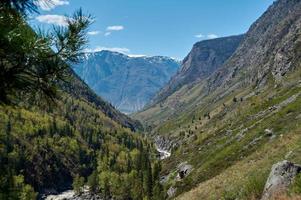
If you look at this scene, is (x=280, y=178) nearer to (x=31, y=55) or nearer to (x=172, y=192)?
(x=31, y=55)

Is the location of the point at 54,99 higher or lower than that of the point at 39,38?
lower

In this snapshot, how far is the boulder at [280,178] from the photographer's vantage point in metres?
20.1

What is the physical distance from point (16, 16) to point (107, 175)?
18830cm

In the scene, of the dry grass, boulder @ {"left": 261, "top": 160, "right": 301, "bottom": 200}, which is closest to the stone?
the dry grass

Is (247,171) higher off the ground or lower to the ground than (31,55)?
lower

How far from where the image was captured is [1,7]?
11992mm

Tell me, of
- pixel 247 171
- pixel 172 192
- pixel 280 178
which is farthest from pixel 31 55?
pixel 172 192

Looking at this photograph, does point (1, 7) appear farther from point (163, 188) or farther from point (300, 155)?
point (163, 188)

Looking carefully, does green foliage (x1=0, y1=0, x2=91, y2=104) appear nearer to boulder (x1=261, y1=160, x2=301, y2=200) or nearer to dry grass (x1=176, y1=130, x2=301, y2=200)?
boulder (x1=261, y1=160, x2=301, y2=200)

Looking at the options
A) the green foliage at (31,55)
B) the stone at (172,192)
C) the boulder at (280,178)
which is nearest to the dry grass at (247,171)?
the boulder at (280,178)

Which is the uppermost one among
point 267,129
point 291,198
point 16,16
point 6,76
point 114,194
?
point 16,16

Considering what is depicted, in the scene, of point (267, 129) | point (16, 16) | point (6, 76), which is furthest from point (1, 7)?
point (267, 129)

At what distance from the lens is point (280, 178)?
2088 cm

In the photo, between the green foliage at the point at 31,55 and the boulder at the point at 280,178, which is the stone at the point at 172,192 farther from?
the green foliage at the point at 31,55
